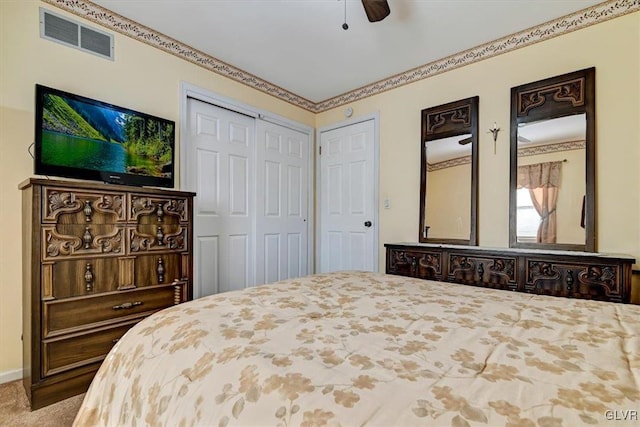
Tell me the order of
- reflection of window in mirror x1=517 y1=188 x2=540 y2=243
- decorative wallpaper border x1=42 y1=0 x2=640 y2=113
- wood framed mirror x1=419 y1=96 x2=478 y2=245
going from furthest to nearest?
1. wood framed mirror x1=419 y1=96 x2=478 y2=245
2. reflection of window in mirror x1=517 y1=188 x2=540 y2=243
3. decorative wallpaper border x1=42 y1=0 x2=640 y2=113

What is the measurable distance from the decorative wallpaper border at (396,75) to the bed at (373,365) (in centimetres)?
230

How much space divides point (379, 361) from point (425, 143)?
2.78 m

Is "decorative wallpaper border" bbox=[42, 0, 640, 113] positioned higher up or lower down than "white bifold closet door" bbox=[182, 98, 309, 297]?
higher up

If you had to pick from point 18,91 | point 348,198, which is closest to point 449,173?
point 348,198

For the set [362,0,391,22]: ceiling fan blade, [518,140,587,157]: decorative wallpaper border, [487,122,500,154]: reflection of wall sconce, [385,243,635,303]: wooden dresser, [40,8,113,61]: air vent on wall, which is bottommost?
[385,243,635,303]: wooden dresser

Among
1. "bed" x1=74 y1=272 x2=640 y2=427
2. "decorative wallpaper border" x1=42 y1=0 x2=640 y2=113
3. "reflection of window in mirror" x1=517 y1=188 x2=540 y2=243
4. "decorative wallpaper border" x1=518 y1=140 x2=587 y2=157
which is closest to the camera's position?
"bed" x1=74 y1=272 x2=640 y2=427

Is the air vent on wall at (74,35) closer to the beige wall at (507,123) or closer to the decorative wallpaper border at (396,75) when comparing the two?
the decorative wallpaper border at (396,75)

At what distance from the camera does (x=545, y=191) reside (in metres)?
2.42

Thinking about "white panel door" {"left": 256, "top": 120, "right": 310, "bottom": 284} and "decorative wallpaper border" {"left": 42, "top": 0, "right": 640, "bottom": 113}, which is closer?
"decorative wallpaper border" {"left": 42, "top": 0, "right": 640, "bottom": 113}

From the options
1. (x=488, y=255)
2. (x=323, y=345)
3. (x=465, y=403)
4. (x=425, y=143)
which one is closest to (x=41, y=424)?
(x=323, y=345)

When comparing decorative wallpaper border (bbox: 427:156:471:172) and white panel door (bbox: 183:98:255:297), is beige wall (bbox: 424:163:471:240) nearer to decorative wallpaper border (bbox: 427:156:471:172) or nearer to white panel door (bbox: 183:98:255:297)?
decorative wallpaper border (bbox: 427:156:471:172)

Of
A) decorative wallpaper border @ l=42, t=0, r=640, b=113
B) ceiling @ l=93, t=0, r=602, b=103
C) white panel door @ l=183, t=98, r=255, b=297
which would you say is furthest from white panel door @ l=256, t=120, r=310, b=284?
ceiling @ l=93, t=0, r=602, b=103

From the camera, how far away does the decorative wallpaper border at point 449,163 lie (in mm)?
2854

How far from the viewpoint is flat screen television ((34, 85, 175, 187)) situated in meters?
1.93
